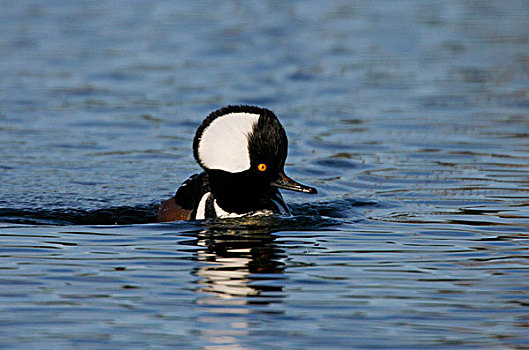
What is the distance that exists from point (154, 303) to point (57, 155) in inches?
261

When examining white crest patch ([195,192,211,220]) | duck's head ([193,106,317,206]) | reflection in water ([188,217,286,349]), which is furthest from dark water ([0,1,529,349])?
duck's head ([193,106,317,206])

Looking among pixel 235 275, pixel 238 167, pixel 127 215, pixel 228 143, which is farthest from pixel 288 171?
pixel 235 275

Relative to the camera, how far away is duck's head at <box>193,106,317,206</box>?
961 cm

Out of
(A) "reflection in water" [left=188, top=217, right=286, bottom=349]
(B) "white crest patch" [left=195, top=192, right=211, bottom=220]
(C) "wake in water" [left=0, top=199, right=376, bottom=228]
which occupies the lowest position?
(A) "reflection in water" [left=188, top=217, right=286, bottom=349]

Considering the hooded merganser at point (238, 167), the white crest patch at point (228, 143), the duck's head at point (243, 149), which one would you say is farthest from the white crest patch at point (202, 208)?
the white crest patch at point (228, 143)

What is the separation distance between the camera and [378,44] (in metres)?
19.9

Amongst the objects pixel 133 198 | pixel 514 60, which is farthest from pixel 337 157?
pixel 514 60

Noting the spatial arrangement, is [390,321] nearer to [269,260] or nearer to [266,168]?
[269,260]

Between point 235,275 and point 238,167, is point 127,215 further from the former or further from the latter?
point 235,275

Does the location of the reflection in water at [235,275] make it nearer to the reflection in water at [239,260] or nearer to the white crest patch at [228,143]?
the reflection in water at [239,260]

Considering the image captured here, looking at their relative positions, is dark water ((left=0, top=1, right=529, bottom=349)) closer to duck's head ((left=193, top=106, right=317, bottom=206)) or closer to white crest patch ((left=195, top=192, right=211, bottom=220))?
white crest patch ((left=195, top=192, right=211, bottom=220))

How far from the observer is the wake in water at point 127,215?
412 inches

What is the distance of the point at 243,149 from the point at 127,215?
1.81m

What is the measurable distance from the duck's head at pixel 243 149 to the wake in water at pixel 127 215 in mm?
418
